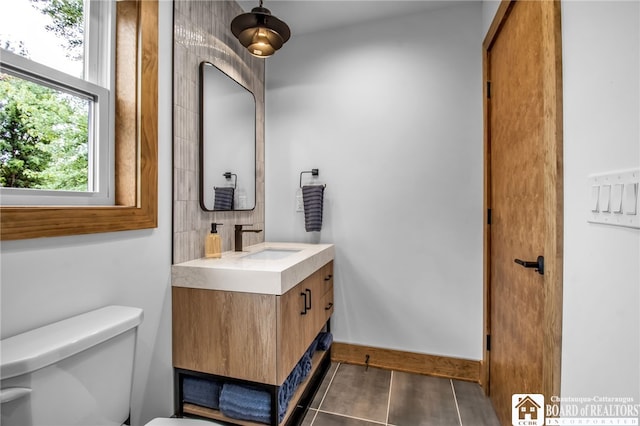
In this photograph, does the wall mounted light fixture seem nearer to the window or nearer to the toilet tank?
the window

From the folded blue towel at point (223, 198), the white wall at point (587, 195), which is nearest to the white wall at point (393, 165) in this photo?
the folded blue towel at point (223, 198)

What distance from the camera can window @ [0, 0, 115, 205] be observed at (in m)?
0.92

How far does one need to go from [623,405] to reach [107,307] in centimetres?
154

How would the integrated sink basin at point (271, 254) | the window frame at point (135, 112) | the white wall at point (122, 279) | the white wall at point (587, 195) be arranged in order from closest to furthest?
the white wall at point (587, 195) < the white wall at point (122, 279) < the window frame at point (135, 112) < the integrated sink basin at point (271, 254)

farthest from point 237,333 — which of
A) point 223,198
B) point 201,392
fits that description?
point 223,198

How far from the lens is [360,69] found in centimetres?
219

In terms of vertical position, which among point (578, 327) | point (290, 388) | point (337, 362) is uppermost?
point (578, 327)

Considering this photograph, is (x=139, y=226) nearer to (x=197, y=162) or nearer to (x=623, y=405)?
(x=197, y=162)

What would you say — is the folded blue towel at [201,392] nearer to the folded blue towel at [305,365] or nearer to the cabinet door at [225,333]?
the cabinet door at [225,333]

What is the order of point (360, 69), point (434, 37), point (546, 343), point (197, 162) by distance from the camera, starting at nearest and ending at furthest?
point (546, 343)
point (197, 162)
point (434, 37)
point (360, 69)

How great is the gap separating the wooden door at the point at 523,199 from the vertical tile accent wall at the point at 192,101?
1.57m

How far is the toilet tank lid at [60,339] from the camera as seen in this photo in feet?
2.31

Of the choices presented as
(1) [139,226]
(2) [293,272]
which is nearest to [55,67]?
(1) [139,226]

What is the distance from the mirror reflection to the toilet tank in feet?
2.68
